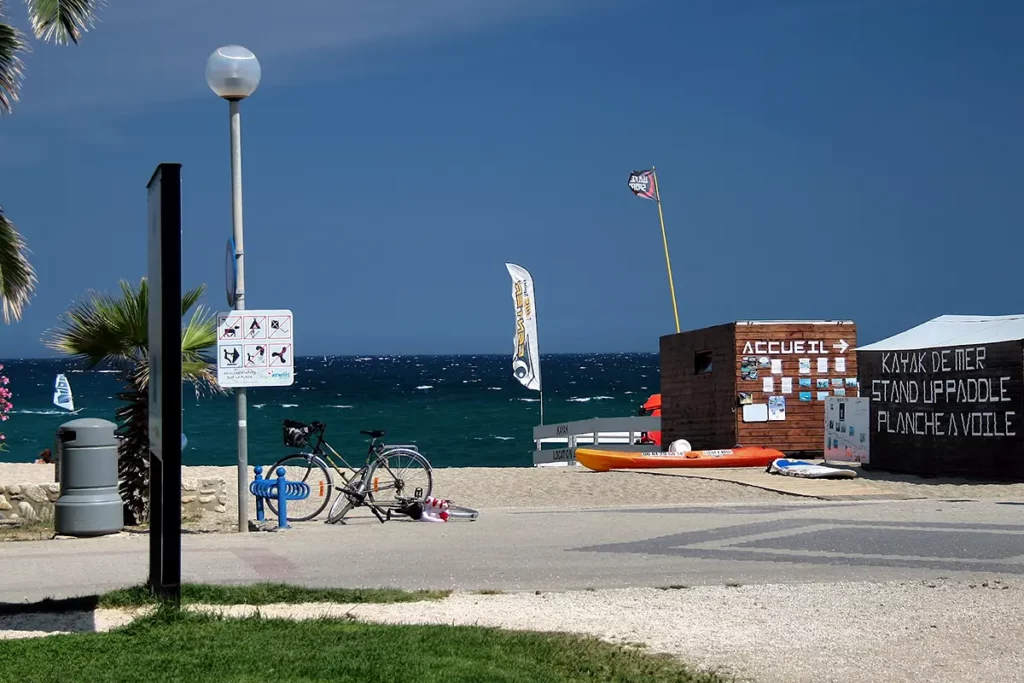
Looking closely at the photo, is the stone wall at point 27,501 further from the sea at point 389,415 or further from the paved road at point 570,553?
the paved road at point 570,553

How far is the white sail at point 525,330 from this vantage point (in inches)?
1090

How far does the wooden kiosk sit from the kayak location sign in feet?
46.2

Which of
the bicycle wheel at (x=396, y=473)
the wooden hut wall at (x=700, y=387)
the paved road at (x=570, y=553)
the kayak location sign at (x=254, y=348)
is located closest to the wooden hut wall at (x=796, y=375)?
the wooden hut wall at (x=700, y=387)

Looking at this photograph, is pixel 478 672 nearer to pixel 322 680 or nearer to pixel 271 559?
pixel 322 680

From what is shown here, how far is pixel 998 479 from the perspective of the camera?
18.7 m

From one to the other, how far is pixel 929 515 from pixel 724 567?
4.84m

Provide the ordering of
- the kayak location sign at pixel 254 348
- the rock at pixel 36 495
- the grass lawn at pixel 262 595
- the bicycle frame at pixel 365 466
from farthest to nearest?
the rock at pixel 36 495, the bicycle frame at pixel 365 466, the kayak location sign at pixel 254 348, the grass lawn at pixel 262 595

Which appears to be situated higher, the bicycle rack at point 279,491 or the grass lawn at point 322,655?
the bicycle rack at point 279,491

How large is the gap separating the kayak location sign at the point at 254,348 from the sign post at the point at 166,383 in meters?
4.88

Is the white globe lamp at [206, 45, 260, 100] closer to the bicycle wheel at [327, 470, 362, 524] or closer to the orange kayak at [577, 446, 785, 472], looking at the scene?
the bicycle wheel at [327, 470, 362, 524]

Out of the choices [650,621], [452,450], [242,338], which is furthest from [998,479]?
[452,450]

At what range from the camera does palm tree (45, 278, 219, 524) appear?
12.8 meters

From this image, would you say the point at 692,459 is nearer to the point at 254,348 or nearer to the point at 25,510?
the point at 254,348

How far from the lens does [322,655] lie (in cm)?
589
